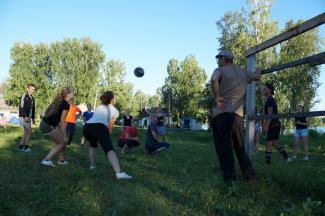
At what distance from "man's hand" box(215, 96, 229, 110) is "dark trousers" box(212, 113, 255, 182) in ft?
0.39

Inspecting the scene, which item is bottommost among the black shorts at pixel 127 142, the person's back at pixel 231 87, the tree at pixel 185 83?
the black shorts at pixel 127 142

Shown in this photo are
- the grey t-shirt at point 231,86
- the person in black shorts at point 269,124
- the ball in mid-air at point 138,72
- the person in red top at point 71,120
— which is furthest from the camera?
the ball in mid-air at point 138,72

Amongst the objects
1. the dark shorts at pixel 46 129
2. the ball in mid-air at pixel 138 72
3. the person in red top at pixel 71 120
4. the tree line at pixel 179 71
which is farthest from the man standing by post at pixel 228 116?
the tree line at pixel 179 71

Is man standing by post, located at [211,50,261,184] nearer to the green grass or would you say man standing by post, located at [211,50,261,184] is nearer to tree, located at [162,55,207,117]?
the green grass

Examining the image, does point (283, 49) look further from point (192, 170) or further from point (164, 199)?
point (164, 199)

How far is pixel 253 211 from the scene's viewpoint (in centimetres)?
365

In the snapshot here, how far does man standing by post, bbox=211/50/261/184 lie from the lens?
5.11m

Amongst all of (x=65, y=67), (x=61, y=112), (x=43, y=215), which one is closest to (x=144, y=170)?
(x=61, y=112)

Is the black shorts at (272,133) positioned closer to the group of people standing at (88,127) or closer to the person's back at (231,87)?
the person's back at (231,87)

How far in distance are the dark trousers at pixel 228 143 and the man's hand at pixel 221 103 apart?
12 centimetres

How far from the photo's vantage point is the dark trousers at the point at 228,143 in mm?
5047

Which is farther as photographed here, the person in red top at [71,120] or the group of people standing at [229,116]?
the person in red top at [71,120]

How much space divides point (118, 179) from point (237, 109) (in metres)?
2.14

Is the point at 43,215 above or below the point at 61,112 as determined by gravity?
below
